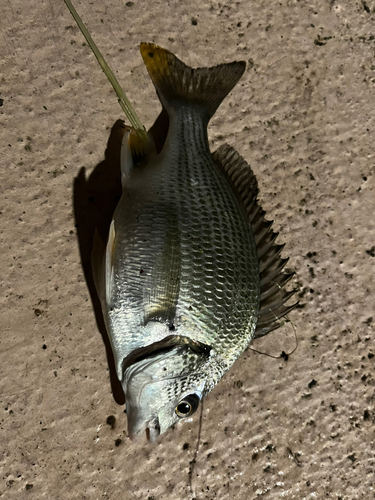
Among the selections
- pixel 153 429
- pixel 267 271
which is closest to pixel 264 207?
pixel 267 271

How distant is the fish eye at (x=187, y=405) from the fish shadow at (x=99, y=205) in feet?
1.34

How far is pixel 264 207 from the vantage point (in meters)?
1.92

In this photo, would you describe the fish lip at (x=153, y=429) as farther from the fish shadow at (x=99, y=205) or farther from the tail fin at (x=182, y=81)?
the tail fin at (x=182, y=81)

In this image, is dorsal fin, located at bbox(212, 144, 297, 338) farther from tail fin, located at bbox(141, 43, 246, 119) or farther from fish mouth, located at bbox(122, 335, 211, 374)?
tail fin, located at bbox(141, 43, 246, 119)

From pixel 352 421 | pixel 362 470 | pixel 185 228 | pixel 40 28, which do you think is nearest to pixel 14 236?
pixel 185 228

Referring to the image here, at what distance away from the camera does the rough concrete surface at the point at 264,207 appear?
A: 5.51 feet

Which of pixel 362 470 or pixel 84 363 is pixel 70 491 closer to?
pixel 84 363

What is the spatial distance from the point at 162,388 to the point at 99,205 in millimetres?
876

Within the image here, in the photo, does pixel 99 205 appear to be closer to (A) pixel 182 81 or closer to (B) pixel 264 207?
(A) pixel 182 81

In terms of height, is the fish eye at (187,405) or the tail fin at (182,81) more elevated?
the tail fin at (182,81)

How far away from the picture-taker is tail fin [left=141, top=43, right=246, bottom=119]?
1.74 m

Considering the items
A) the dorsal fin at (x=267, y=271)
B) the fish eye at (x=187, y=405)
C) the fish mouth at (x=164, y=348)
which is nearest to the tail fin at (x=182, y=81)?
the dorsal fin at (x=267, y=271)

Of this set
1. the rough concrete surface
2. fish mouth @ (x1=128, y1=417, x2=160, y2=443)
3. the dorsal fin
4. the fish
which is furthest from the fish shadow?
the dorsal fin

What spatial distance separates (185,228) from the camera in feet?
4.68
